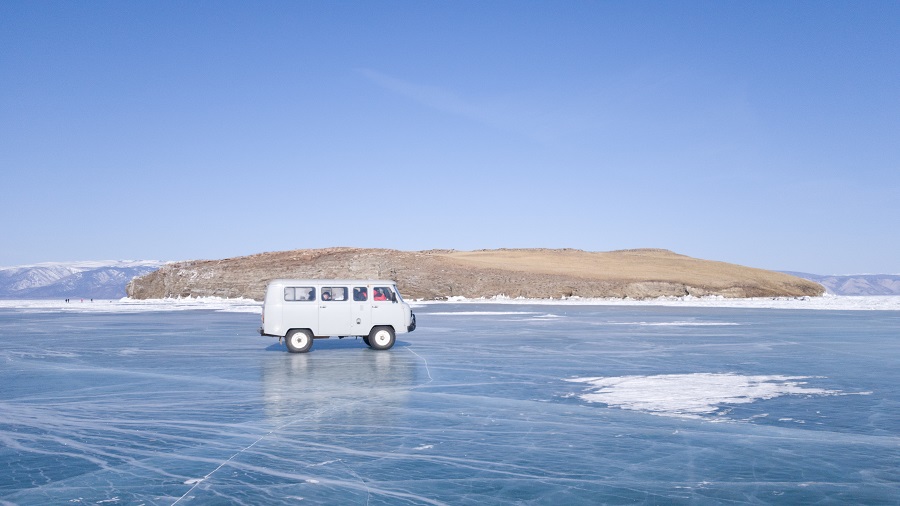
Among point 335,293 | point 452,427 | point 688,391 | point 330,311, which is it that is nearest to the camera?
point 452,427

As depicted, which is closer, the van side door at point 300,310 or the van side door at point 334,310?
the van side door at point 300,310

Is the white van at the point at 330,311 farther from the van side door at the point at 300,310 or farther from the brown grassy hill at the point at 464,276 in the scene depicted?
the brown grassy hill at the point at 464,276

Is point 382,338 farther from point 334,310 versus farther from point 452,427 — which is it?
point 452,427

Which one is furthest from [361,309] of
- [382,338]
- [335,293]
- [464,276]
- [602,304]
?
[464,276]

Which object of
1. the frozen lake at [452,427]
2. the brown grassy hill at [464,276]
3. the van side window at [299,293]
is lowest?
the frozen lake at [452,427]

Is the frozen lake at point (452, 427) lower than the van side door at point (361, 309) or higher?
lower

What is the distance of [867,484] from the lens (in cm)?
793

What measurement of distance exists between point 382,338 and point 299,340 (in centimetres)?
251

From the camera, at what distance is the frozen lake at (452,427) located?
26.0ft

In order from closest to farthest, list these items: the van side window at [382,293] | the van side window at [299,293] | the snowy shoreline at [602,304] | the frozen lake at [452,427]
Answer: the frozen lake at [452,427]
the van side window at [299,293]
the van side window at [382,293]
the snowy shoreline at [602,304]

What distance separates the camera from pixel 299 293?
21578 millimetres

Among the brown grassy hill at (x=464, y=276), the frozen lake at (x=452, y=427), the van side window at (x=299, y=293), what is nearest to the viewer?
the frozen lake at (x=452, y=427)

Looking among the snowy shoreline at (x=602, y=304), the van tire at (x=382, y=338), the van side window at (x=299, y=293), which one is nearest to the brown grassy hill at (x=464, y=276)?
the snowy shoreline at (x=602, y=304)

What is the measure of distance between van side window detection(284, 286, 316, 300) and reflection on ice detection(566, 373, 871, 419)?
8.87 meters
